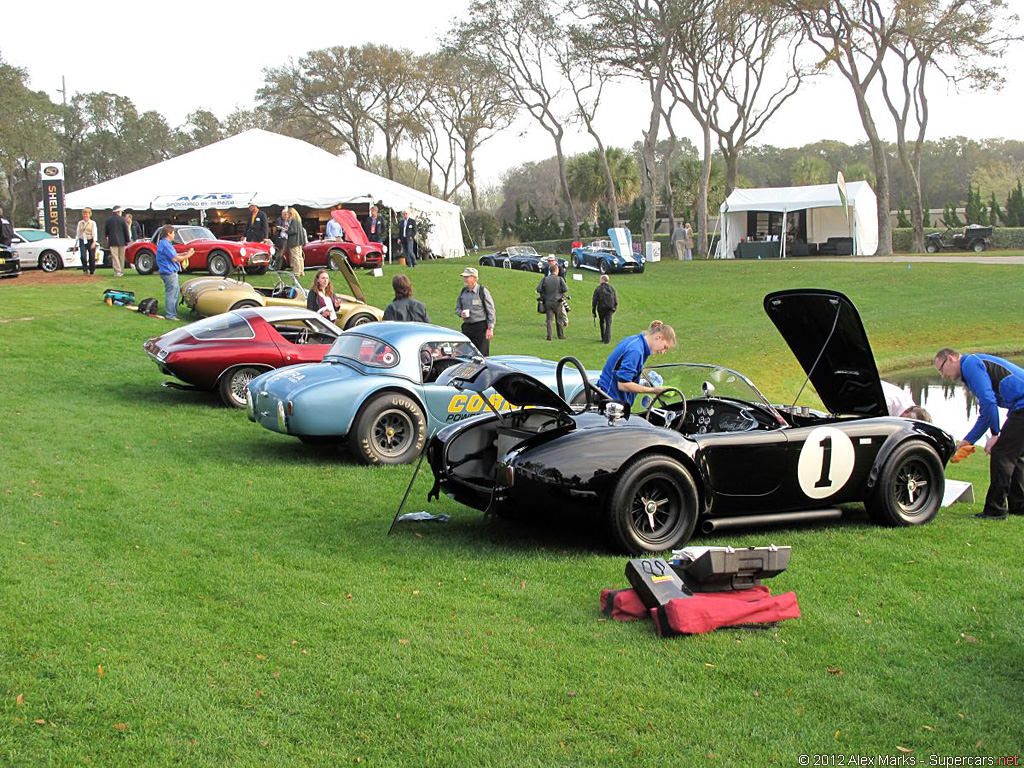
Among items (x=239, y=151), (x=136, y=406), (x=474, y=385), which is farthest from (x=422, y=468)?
(x=239, y=151)

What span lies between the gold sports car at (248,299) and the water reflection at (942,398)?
10.1 meters

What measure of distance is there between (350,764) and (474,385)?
3695 mm

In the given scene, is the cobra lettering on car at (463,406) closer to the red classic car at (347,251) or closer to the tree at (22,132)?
the red classic car at (347,251)

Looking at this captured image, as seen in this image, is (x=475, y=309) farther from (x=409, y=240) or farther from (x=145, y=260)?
(x=409, y=240)

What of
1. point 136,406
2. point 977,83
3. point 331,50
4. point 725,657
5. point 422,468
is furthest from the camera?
point 331,50

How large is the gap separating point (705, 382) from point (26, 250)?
27.0 metres

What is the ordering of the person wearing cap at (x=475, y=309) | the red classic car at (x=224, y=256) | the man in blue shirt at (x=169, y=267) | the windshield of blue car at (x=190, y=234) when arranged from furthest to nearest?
1. the windshield of blue car at (x=190, y=234)
2. the red classic car at (x=224, y=256)
3. the man in blue shirt at (x=169, y=267)
4. the person wearing cap at (x=475, y=309)

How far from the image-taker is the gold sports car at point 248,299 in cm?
1894

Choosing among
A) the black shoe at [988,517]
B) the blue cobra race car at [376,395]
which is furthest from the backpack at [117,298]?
the black shoe at [988,517]

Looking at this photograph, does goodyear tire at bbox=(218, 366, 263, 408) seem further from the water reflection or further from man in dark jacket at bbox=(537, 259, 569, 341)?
man in dark jacket at bbox=(537, 259, 569, 341)

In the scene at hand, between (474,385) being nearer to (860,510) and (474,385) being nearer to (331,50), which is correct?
(860,510)

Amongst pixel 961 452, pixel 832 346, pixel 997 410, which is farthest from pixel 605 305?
pixel 997 410

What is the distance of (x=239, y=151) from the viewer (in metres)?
40.3

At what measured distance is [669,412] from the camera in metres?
7.86
